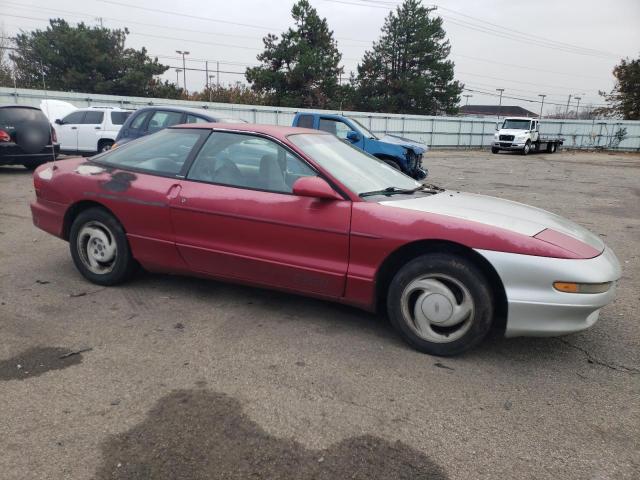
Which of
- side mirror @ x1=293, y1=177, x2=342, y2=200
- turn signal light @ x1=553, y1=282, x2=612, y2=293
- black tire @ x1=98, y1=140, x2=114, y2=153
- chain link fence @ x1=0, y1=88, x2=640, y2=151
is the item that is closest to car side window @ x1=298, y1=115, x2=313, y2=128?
black tire @ x1=98, y1=140, x2=114, y2=153

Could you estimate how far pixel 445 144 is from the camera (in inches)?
1357

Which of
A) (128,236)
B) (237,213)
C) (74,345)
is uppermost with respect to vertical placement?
(237,213)

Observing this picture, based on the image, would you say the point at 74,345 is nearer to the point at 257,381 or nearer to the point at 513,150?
the point at 257,381

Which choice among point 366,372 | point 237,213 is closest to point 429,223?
point 366,372

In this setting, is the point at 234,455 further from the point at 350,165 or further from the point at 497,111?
the point at 497,111

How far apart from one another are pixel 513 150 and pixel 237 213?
2858 cm

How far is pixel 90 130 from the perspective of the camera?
44.2ft

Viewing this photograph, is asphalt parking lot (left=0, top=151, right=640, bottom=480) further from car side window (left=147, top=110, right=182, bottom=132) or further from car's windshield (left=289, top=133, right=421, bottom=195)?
Answer: car side window (left=147, top=110, right=182, bottom=132)

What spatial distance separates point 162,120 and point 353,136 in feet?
14.7

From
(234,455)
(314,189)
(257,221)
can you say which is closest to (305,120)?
(257,221)

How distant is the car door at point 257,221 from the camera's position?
3.35 metres

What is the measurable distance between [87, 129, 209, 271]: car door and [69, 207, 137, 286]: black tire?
9 cm

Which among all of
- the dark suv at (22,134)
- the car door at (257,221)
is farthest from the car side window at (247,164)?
the dark suv at (22,134)

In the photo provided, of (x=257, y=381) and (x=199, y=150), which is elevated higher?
(x=199, y=150)
